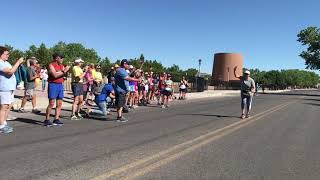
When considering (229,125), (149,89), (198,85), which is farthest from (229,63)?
(229,125)

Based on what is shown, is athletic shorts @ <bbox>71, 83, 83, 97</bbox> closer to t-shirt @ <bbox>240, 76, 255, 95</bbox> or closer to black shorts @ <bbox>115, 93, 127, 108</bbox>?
black shorts @ <bbox>115, 93, 127, 108</bbox>

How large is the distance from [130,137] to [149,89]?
14.3 meters

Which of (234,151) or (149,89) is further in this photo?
(149,89)

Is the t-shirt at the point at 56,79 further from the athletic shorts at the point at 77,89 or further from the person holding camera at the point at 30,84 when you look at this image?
the person holding camera at the point at 30,84

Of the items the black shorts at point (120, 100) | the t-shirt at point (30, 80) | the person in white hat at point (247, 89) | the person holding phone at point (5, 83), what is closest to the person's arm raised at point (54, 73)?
the person holding phone at point (5, 83)

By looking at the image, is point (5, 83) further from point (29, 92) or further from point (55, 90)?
point (29, 92)

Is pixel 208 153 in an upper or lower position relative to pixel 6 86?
lower

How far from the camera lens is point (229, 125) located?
559 inches

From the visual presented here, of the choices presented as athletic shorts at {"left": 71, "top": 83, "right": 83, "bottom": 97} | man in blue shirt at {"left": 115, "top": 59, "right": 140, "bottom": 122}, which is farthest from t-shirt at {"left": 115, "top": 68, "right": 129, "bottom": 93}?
athletic shorts at {"left": 71, "top": 83, "right": 83, "bottom": 97}

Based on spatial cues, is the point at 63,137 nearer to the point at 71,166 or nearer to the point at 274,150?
the point at 71,166

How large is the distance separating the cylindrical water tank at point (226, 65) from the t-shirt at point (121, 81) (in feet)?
311

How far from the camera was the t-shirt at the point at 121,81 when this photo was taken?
14195 mm

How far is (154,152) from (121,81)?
592 cm

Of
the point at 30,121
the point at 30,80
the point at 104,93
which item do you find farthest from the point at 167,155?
the point at 30,80
